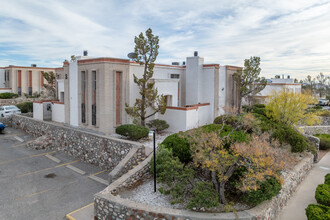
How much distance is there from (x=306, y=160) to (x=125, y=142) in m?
12.1

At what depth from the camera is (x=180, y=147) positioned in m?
13.0

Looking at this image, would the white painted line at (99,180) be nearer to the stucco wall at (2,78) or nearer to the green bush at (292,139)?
the green bush at (292,139)

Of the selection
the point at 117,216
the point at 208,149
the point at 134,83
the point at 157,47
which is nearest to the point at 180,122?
the point at 134,83

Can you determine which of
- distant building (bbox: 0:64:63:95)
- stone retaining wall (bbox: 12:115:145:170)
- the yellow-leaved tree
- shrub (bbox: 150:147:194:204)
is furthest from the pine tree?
distant building (bbox: 0:64:63:95)

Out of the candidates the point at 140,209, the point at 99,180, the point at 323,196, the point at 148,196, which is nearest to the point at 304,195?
the point at 323,196

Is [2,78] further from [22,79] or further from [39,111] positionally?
[39,111]

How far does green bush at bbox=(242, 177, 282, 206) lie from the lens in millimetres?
9828

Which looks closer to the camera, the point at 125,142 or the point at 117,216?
the point at 117,216

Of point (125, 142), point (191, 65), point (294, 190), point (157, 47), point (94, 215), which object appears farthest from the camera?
point (191, 65)

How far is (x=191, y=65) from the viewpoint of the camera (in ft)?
84.6

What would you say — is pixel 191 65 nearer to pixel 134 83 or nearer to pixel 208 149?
pixel 134 83

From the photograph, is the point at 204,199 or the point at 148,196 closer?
the point at 204,199

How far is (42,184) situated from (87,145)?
4.28m

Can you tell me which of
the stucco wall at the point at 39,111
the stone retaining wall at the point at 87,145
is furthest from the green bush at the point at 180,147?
the stucco wall at the point at 39,111
